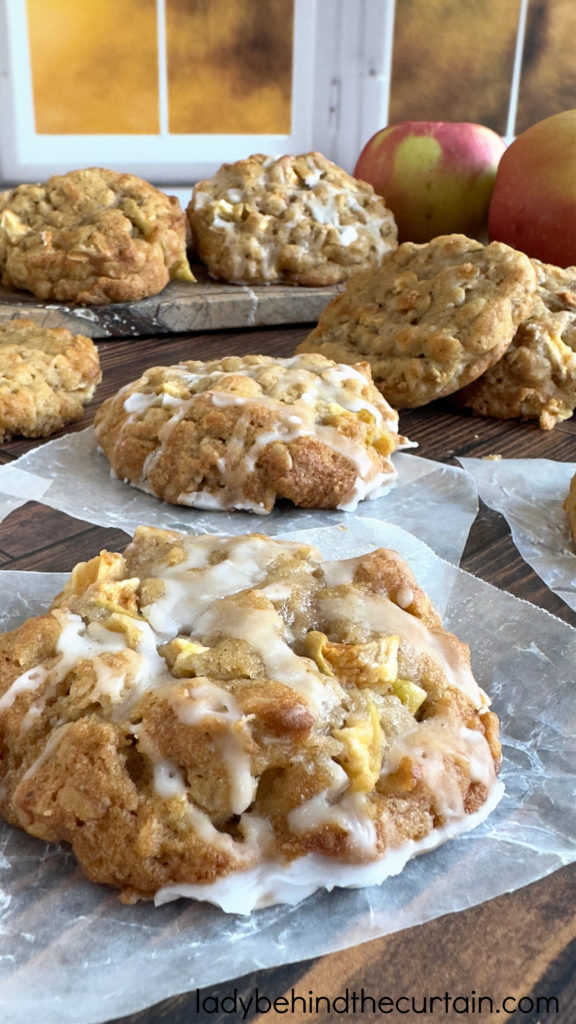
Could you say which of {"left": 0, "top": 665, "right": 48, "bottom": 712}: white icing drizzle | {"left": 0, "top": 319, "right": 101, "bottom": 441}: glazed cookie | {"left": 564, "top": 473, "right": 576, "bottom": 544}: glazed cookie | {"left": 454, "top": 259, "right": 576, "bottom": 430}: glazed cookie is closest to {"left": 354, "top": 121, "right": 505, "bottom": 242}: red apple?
{"left": 454, "top": 259, "right": 576, "bottom": 430}: glazed cookie

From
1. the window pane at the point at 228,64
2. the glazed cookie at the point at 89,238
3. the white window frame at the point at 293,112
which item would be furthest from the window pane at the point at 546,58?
the glazed cookie at the point at 89,238

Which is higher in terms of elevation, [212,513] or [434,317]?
[434,317]

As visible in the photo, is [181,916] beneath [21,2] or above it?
beneath

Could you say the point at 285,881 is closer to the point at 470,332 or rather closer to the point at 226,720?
the point at 226,720

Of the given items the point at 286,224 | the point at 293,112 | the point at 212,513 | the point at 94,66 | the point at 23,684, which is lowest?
the point at 212,513

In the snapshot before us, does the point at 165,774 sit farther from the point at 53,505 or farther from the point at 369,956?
the point at 53,505

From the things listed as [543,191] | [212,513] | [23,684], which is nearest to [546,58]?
[543,191]

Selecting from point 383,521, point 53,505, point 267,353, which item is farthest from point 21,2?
point 383,521

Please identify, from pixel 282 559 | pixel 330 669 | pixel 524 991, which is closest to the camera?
pixel 524 991
